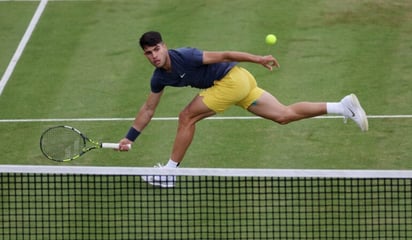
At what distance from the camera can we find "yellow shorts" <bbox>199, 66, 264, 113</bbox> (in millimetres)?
14672

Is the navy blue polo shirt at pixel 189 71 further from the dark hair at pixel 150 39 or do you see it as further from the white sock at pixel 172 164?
the white sock at pixel 172 164

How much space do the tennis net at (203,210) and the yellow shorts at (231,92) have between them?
0.83m

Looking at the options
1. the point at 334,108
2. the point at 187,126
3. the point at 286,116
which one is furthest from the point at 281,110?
the point at 187,126

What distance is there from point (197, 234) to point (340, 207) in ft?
4.91

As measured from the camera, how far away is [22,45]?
771 inches

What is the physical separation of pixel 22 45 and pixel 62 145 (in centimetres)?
531

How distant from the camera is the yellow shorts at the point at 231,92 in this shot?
1467 centimetres

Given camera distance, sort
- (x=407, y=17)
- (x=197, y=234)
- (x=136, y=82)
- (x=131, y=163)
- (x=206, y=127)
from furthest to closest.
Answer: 1. (x=407, y=17)
2. (x=136, y=82)
3. (x=206, y=127)
4. (x=131, y=163)
5. (x=197, y=234)

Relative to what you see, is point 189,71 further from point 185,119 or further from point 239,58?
point 239,58

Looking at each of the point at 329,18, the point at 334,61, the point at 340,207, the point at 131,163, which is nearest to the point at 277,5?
the point at 329,18

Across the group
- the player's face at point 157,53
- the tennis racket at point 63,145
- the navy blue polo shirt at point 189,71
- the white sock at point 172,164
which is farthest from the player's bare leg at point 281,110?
the tennis racket at point 63,145

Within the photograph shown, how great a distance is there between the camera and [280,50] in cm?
1881

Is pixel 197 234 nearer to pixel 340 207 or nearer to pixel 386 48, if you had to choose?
pixel 340 207

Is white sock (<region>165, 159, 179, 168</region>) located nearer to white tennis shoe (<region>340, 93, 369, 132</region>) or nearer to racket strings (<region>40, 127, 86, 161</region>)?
racket strings (<region>40, 127, 86, 161</region>)
